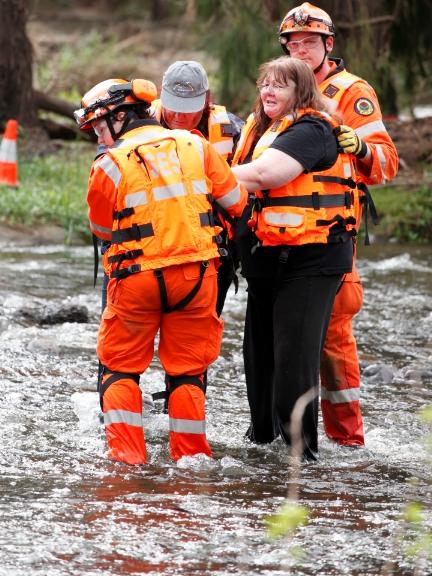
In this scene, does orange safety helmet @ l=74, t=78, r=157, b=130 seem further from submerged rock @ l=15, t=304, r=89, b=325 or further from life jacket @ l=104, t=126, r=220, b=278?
submerged rock @ l=15, t=304, r=89, b=325

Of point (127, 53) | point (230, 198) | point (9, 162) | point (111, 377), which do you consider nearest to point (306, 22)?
point (230, 198)

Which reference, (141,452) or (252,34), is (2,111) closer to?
(252,34)

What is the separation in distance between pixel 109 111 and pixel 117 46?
83.4 feet

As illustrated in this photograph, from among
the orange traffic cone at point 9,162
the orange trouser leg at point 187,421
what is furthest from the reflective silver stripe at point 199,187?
the orange traffic cone at point 9,162

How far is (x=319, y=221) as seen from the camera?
17.7 ft

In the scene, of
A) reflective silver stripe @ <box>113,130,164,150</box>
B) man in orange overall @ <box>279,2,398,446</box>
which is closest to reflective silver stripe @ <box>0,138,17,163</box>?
man in orange overall @ <box>279,2,398,446</box>

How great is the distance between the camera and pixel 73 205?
13180mm

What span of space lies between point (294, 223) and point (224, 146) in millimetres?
1019

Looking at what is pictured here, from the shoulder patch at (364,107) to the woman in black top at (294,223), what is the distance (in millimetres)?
415

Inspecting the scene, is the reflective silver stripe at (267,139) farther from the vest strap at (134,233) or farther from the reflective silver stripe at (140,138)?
A: the vest strap at (134,233)

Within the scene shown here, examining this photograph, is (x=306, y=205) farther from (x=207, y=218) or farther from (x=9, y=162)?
(x=9, y=162)

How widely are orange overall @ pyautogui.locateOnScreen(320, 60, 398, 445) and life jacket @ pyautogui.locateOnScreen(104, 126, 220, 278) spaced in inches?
37.5

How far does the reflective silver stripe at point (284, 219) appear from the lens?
538cm

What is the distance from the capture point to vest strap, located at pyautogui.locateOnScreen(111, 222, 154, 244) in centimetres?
518
